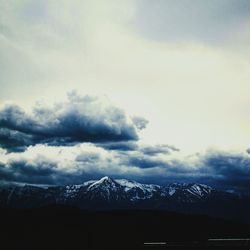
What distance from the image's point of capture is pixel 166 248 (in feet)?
149

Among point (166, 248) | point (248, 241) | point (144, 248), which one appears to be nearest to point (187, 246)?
point (166, 248)

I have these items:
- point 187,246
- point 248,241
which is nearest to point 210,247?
point 187,246

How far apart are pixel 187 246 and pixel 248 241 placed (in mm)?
9523

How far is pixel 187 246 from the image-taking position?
45250 mm

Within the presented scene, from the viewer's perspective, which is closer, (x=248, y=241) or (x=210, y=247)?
(x=210, y=247)

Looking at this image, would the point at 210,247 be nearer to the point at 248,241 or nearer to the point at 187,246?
the point at 187,246

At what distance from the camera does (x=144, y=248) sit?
4362cm

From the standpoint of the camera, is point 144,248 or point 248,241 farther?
point 248,241

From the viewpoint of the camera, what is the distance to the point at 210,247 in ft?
145

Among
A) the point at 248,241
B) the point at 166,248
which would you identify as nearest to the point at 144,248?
the point at 166,248

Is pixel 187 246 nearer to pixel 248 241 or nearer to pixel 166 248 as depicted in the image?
pixel 166 248

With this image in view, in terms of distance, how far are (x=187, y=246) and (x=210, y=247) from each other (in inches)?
109

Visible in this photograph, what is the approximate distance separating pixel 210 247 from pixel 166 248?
5284 millimetres

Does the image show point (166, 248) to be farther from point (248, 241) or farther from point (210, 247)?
point (248, 241)
